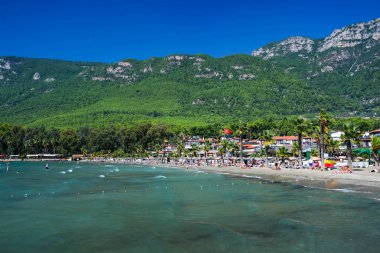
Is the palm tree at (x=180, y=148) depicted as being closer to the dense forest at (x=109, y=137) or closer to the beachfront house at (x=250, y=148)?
the dense forest at (x=109, y=137)

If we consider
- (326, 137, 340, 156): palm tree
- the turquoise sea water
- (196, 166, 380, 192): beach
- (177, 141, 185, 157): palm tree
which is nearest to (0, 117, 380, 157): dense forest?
(177, 141, 185, 157): palm tree

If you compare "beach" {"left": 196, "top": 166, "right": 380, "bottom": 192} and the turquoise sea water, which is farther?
"beach" {"left": 196, "top": 166, "right": 380, "bottom": 192}

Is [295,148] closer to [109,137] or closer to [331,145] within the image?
[331,145]

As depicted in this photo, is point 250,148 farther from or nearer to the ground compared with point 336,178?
farther from the ground

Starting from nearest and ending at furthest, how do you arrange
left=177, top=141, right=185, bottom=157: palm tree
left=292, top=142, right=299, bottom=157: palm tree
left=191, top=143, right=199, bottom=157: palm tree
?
left=292, top=142, right=299, bottom=157: palm tree, left=191, top=143, right=199, bottom=157: palm tree, left=177, top=141, right=185, bottom=157: palm tree

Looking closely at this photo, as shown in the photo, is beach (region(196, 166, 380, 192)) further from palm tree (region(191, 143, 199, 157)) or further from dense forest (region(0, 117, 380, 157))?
dense forest (region(0, 117, 380, 157))

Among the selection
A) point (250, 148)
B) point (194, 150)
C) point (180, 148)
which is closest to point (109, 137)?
point (180, 148)

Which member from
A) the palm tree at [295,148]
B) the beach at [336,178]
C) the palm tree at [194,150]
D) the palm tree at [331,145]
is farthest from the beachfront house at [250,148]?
the beach at [336,178]

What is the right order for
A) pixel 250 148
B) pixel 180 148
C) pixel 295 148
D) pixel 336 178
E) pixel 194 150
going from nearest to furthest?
pixel 336 178 → pixel 295 148 → pixel 250 148 → pixel 194 150 → pixel 180 148

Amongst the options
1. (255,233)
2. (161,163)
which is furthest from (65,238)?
(161,163)

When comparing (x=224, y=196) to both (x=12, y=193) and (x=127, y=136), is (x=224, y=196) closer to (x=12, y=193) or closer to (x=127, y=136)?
(x=12, y=193)
